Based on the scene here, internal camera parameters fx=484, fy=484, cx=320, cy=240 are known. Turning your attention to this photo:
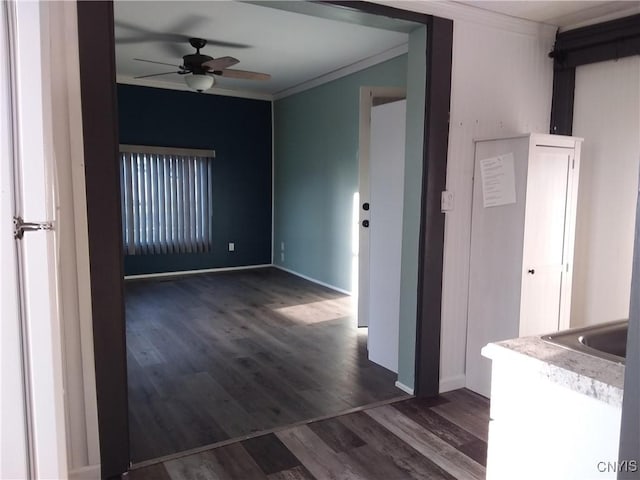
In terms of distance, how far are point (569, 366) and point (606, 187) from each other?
2.39 meters

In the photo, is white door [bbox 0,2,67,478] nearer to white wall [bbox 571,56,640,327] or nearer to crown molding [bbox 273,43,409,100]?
white wall [bbox 571,56,640,327]

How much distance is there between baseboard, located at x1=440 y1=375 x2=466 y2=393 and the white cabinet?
38mm

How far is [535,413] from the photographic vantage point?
3.94 feet

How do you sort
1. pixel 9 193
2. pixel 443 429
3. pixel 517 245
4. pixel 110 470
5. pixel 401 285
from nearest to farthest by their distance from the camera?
pixel 9 193, pixel 110 470, pixel 443 429, pixel 517 245, pixel 401 285

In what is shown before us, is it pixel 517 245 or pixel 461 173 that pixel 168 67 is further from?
pixel 517 245

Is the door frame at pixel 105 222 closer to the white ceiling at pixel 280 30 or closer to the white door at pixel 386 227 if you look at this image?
the white ceiling at pixel 280 30

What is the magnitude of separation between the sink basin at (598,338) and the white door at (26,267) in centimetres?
133

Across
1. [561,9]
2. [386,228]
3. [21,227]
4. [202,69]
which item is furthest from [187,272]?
[21,227]

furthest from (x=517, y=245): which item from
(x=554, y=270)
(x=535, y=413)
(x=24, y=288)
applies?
(x=24, y=288)

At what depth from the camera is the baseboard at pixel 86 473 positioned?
78.5 inches

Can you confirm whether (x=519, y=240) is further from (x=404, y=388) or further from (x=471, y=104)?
(x=404, y=388)

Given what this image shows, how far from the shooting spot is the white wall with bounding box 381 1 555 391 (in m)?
2.83

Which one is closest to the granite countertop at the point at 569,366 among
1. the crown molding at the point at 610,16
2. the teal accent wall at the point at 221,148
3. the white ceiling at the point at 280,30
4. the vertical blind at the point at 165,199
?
the white ceiling at the point at 280,30

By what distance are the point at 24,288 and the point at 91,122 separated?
36.4 inches
